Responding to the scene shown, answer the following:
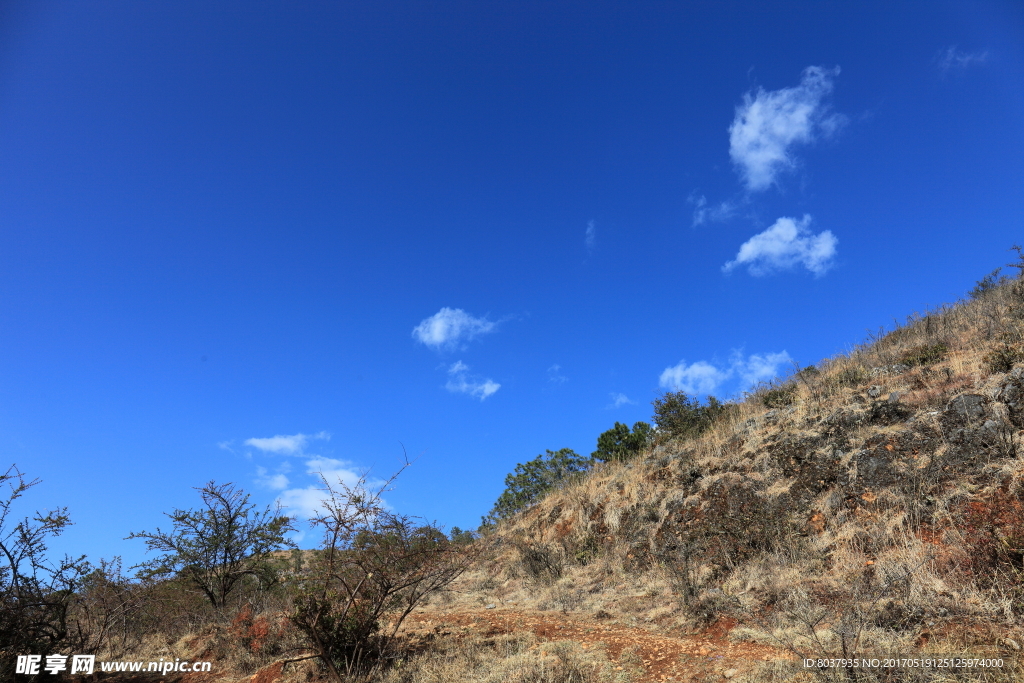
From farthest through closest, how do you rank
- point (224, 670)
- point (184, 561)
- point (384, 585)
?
point (184, 561) → point (224, 670) → point (384, 585)

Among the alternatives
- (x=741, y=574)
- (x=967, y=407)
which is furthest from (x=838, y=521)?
(x=967, y=407)

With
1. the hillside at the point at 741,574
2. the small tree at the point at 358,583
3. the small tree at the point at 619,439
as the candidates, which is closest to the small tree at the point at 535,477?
the small tree at the point at 619,439

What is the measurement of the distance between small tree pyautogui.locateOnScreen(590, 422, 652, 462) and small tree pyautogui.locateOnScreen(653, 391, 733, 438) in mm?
6076

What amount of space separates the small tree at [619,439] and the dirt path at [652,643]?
1659 cm

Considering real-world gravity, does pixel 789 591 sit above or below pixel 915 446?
below

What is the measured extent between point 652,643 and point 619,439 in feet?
68.0

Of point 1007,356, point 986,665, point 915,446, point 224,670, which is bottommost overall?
point 224,670

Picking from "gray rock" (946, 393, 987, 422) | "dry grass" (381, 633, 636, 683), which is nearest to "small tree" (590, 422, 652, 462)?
"gray rock" (946, 393, 987, 422)

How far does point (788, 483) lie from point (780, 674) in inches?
288

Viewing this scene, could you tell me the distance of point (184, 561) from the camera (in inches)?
605

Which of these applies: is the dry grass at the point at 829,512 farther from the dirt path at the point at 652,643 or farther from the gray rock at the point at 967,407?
the dirt path at the point at 652,643

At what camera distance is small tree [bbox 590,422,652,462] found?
1054 inches

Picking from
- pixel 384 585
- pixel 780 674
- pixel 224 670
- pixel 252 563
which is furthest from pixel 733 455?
pixel 252 563

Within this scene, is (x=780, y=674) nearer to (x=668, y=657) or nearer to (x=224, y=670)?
(x=668, y=657)
